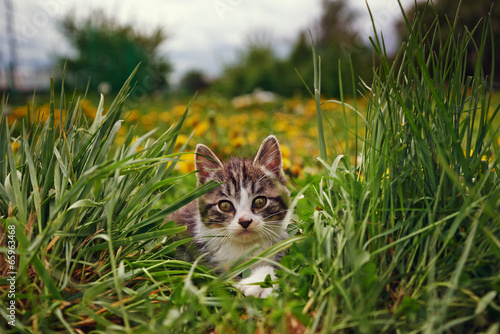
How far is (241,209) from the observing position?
171 cm

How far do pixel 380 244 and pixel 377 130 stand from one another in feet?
1.33

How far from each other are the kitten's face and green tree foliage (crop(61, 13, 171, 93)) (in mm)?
7368

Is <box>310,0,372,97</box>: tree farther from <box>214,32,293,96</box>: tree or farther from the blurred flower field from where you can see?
the blurred flower field

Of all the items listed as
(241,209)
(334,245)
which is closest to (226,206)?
(241,209)

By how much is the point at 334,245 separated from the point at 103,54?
9094 millimetres

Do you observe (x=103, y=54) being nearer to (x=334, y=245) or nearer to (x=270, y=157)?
(x=270, y=157)

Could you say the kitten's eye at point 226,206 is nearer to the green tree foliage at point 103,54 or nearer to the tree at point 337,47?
the green tree foliage at point 103,54

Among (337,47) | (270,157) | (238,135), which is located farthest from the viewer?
(337,47)

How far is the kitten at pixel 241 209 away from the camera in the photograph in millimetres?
1654

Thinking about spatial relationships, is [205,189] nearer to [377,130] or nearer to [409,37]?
[377,130]

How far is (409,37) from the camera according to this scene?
1262mm

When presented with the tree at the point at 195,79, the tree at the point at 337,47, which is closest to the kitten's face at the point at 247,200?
the tree at the point at 337,47

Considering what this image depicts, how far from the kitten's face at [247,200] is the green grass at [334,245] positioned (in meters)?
0.31

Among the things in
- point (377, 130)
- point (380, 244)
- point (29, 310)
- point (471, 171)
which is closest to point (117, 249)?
point (29, 310)
